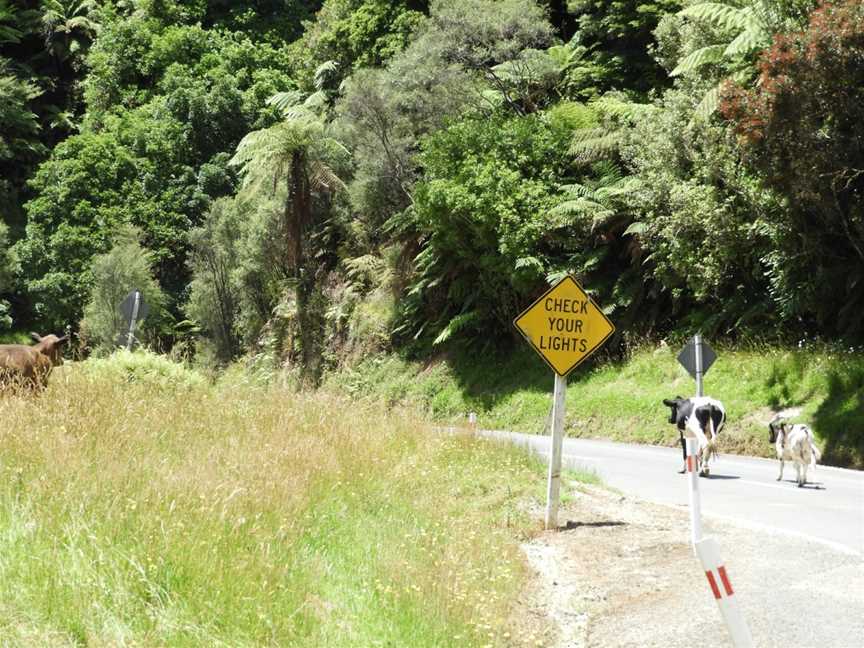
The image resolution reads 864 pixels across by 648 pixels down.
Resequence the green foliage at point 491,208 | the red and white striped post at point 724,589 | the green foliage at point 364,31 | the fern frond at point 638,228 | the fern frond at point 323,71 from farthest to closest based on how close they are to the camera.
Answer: the fern frond at point 323,71 < the green foliage at point 364,31 < the green foliage at point 491,208 < the fern frond at point 638,228 < the red and white striped post at point 724,589

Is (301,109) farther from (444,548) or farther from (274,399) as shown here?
(444,548)

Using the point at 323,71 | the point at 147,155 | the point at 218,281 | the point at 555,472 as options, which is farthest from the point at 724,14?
the point at 147,155

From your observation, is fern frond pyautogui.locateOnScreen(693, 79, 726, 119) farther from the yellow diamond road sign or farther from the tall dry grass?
the tall dry grass

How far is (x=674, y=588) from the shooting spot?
26.3 ft

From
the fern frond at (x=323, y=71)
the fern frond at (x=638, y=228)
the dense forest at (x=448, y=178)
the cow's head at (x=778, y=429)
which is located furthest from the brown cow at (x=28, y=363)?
the fern frond at (x=323, y=71)

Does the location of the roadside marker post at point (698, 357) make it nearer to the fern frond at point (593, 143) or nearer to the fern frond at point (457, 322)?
the fern frond at point (593, 143)

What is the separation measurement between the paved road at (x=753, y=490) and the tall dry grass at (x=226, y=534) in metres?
2.77

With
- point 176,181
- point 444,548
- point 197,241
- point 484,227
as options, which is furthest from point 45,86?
point 444,548

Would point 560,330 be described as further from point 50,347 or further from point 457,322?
point 457,322

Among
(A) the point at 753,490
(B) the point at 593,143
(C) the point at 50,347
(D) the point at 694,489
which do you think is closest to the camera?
(D) the point at 694,489

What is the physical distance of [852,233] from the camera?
66.1ft

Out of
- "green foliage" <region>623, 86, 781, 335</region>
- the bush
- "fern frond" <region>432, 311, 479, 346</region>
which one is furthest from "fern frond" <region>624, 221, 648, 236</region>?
the bush

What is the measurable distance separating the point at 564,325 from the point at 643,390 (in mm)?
15074

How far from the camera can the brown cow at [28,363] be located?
10047mm
